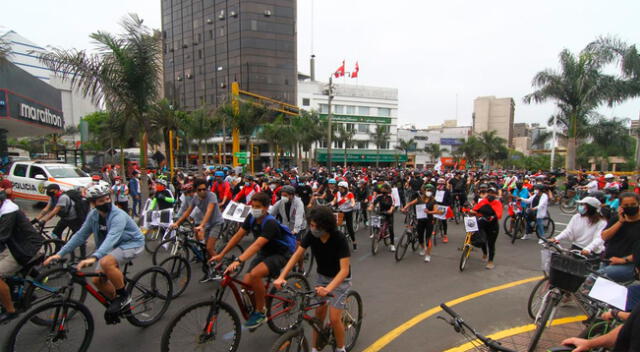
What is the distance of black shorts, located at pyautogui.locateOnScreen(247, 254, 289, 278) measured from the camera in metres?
4.12

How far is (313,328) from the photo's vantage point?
3434 millimetres

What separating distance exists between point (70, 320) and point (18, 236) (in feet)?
5.58

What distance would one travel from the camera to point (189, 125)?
101 feet

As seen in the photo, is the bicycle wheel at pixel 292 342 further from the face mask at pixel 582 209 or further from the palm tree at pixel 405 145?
the palm tree at pixel 405 145

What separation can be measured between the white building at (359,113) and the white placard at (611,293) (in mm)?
51844

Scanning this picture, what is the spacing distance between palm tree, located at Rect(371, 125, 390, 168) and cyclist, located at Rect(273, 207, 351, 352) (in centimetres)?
5166

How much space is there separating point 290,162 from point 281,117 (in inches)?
537

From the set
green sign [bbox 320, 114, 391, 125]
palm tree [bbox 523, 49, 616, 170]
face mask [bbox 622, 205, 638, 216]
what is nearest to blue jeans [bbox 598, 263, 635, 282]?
face mask [bbox 622, 205, 638, 216]

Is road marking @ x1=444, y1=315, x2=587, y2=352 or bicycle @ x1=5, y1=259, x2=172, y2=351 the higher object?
bicycle @ x1=5, y1=259, x2=172, y2=351

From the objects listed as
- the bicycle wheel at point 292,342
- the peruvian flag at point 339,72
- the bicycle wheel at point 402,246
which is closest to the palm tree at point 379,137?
the peruvian flag at point 339,72

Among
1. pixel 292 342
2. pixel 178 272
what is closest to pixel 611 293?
pixel 292 342

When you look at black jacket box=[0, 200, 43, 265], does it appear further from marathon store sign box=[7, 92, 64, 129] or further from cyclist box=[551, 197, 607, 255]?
marathon store sign box=[7, 92, 64, 129]

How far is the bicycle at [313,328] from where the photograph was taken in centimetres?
313

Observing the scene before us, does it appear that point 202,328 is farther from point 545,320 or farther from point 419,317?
point 545,320
